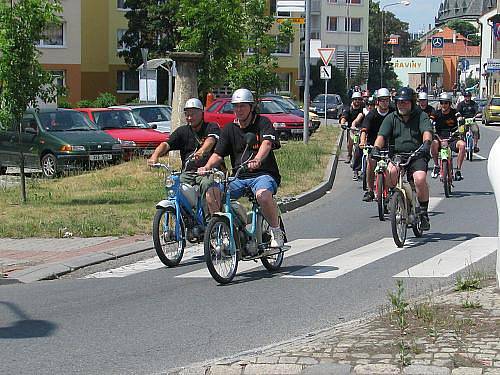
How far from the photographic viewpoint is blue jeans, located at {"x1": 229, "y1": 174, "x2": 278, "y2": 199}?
10195mm

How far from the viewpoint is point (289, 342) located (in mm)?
7152

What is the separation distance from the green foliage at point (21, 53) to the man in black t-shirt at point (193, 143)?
5.53 meters

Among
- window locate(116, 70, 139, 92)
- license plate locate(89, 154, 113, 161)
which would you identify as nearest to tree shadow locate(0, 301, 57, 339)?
license plate locate(89, 154, 113, 161)

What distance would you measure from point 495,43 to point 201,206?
9638 cm

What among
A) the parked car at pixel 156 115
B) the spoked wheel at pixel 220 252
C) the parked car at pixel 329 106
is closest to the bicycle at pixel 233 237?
the spoked wheel at pixel 220 252

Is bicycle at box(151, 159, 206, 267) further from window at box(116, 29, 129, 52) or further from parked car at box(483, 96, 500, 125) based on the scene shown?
window at box(116, 29, 129, 52)

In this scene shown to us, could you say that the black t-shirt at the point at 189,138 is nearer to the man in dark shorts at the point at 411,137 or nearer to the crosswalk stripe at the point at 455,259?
the man in dark shorts at the point at 411,137

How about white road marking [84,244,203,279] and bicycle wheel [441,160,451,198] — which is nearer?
white road marking [84,244,203,279]

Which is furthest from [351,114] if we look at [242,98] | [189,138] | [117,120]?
[242,98]

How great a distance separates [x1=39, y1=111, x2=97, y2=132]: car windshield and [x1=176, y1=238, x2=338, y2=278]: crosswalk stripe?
12.3 metres

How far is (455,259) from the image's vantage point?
445 inches

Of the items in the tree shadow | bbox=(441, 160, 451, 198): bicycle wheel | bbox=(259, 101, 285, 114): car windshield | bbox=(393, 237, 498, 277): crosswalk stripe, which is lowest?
the tree shadow

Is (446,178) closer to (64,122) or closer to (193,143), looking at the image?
(193,143)

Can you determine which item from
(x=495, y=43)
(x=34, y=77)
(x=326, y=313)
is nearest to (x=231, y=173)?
(x=326, y=313)
